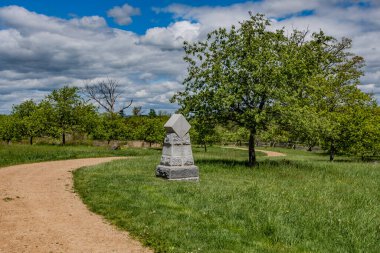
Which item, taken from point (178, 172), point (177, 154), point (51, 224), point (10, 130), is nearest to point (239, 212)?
point (51, 224)

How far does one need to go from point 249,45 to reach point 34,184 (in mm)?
12544

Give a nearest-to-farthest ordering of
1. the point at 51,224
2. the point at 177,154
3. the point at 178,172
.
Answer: the point at 51,224 → the point at 178,172 → the point at 177,154

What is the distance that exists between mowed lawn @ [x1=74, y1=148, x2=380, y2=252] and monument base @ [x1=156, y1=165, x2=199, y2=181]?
0.48 metres

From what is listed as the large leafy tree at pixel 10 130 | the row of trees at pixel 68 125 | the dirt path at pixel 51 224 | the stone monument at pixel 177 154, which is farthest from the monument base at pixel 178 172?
the large leafy tree at pixel 10 130

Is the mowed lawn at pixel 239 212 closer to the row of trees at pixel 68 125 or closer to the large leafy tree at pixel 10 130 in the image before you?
the row of trees at pixel 68 125

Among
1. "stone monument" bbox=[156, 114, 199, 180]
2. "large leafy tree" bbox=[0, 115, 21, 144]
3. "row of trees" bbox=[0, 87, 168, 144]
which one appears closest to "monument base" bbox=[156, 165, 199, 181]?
"stone monument" bbox=[156, 114, 199, 180]

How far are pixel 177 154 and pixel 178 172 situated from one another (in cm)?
75

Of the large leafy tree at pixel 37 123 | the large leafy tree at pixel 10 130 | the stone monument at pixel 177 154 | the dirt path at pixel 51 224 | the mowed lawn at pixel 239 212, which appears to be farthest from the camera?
the large leafy tree at pixel 10 130

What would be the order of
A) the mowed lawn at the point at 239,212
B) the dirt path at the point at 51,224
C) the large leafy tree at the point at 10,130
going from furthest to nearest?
the large leafy tree at the point at 10,130, the mowed lawn at the point at 239,212, the dirt path at the point at 51,224

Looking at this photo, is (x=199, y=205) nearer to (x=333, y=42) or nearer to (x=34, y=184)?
(x=34, y=184)

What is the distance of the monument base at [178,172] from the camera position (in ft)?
45.8

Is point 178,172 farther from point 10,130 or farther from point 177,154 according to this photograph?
point 10,130

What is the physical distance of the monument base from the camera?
13945mm

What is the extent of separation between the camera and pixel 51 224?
26.9 ft
